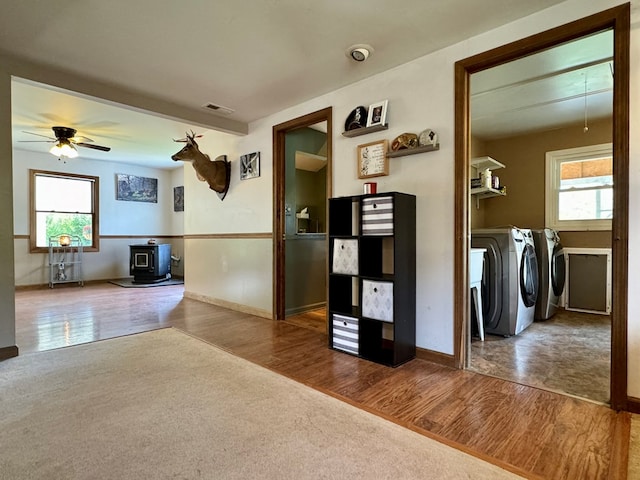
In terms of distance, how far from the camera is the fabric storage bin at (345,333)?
103 inches

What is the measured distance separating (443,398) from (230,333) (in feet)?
6.65

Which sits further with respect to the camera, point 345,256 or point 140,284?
point 140,284

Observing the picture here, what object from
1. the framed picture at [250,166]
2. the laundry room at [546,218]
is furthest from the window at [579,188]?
the framed picture at [250,166]

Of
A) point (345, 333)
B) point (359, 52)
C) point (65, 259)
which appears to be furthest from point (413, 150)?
point (65, 259)

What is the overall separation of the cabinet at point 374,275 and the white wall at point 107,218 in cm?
588

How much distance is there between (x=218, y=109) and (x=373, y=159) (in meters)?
1.92

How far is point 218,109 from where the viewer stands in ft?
12.1

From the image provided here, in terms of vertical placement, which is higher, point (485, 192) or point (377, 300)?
point (485, 192)

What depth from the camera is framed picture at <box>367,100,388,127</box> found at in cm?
272

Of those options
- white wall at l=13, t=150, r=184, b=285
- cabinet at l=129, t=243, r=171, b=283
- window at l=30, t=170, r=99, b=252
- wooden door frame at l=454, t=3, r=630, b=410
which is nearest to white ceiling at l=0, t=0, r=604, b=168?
wooden door frame at l=454, t=3, r=630, b=410

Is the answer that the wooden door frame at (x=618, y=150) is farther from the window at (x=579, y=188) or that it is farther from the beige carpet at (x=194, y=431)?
the window at (x=579, y=188)

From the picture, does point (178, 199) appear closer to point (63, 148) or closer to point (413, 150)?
point (63, 148)

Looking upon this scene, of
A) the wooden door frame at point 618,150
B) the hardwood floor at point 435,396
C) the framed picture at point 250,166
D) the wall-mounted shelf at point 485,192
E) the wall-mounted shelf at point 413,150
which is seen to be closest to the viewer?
the hardwood floor at point 435,396

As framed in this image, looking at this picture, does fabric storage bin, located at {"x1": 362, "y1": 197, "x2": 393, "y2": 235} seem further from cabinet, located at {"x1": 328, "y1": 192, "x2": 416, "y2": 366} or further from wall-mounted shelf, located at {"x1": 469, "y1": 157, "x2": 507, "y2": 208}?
wall-mounted shelf, located at {"x1": 469, "y1": 157, "x2": 507, "y2": 208}
